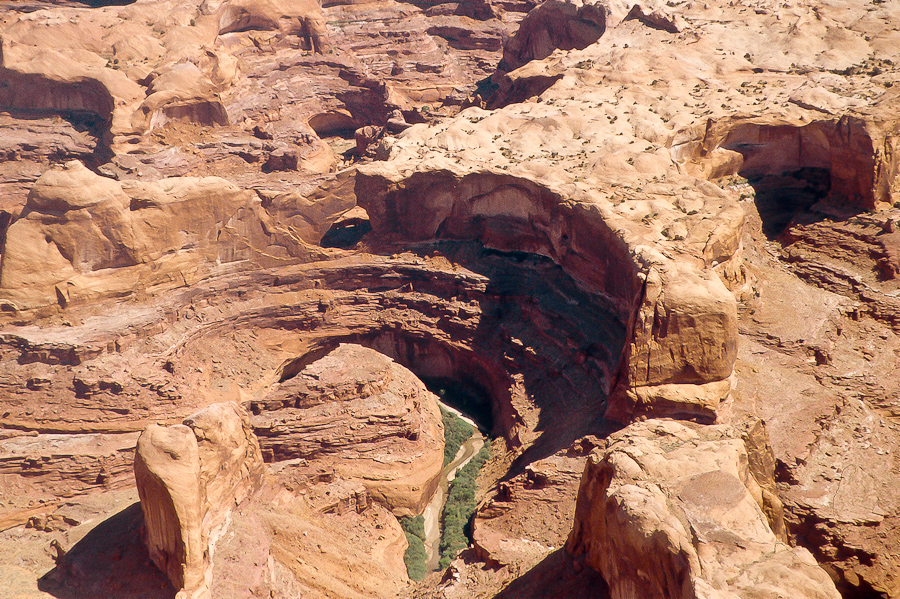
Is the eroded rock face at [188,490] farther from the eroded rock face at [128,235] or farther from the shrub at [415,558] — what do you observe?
the eroded rock face at [128,235]

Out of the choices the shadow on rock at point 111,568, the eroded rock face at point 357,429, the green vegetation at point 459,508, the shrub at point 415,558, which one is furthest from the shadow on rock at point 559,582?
the shadow on rock at point 111,568

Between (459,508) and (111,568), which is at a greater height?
(111,568)

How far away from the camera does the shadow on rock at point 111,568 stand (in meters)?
20.7

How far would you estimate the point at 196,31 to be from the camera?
2143 inches

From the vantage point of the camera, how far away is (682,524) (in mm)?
15141

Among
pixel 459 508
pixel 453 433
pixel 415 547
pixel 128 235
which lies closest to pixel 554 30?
pixel 453 433

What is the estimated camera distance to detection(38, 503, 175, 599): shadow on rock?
20703 mm

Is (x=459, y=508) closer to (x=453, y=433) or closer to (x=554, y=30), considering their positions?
(x=453, y=433)

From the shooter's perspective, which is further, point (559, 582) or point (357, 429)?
point (357, 429)

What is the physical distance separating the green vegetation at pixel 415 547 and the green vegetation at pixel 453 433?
4.09 metres

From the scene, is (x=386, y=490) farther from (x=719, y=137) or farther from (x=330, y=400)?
(x=719, y=137)

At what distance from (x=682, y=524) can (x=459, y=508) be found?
54.0 feet

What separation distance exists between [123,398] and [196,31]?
111 feet

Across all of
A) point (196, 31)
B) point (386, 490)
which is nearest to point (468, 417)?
point (386, 490)
